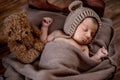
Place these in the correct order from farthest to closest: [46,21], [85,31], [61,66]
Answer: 1. [46,21]
2. [85,31]
3. [61,66]

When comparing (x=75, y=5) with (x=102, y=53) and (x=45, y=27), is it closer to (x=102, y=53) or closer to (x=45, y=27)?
(x=45, y=27)

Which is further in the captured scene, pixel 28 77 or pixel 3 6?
pixel 3 6

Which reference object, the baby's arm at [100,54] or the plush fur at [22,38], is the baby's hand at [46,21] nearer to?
the plush fur at [22,38]

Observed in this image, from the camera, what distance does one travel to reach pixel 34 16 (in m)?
1.39

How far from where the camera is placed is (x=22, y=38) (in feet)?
3.78

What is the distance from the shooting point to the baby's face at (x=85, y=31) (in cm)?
126

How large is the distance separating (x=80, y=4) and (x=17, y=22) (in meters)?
0.41

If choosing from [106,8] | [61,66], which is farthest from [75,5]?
[106,8]

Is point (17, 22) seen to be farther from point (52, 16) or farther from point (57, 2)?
point (57, 2)

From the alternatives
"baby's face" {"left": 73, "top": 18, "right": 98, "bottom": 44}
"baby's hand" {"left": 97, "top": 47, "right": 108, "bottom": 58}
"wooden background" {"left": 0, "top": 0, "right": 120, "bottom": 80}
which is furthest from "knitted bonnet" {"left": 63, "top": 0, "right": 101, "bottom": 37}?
"wooden background" {"left": 0, "top": 0, "right": 120, "bottom": 80}

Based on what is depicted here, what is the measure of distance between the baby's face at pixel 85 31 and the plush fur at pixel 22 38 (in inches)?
7.4

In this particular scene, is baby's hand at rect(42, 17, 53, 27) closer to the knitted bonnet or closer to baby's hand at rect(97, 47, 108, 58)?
the knitted bonnet

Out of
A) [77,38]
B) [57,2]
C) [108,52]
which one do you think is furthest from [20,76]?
[57,2]

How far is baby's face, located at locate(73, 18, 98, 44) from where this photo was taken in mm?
1256
